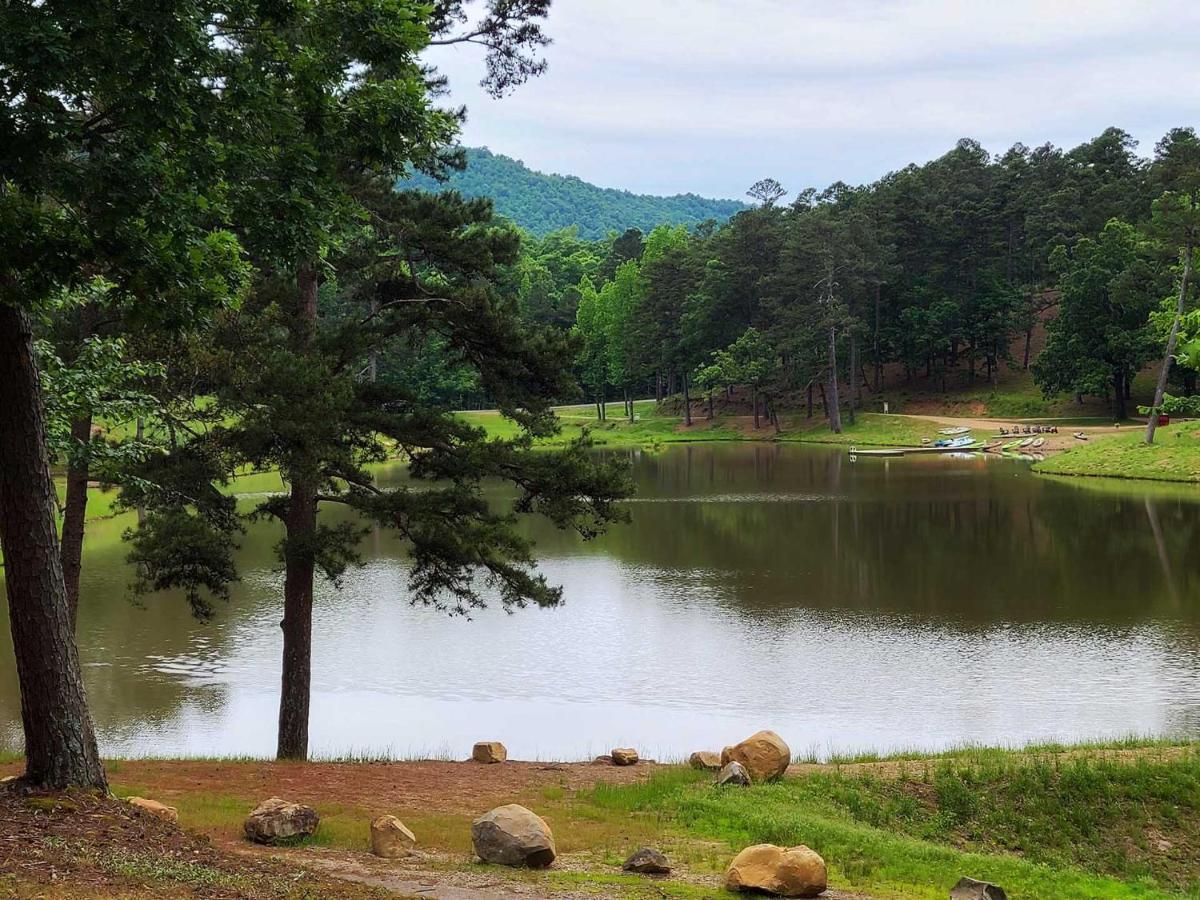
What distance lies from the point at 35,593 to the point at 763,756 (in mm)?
7157

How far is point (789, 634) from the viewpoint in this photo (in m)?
22.6

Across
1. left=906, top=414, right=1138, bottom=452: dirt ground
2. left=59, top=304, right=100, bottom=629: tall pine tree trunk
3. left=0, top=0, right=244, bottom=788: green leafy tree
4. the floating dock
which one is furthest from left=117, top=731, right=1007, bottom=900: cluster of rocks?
the floating dock

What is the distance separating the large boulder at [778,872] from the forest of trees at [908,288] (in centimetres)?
6036

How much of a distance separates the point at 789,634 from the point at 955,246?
64227 millimetres

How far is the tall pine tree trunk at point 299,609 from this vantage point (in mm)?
14305

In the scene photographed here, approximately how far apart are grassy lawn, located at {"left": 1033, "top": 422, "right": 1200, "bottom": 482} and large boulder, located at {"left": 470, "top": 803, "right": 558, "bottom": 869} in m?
43.8

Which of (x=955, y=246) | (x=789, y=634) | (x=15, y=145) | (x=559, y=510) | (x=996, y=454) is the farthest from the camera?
(x=955, y=246)

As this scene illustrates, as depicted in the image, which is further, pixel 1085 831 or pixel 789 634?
pixel 789 634

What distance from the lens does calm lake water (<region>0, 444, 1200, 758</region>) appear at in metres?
17.2

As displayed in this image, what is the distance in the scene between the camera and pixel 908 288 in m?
80.4

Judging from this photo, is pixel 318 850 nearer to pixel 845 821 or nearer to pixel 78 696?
pixel 78 696

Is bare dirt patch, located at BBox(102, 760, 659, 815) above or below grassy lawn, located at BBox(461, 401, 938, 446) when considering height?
below

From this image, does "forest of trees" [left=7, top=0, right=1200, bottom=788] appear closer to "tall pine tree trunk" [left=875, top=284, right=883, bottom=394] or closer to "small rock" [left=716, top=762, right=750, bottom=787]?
"small rock" [left=716, top=762, right=750, bottom=787]

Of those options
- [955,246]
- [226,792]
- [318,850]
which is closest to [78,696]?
[318,850]
